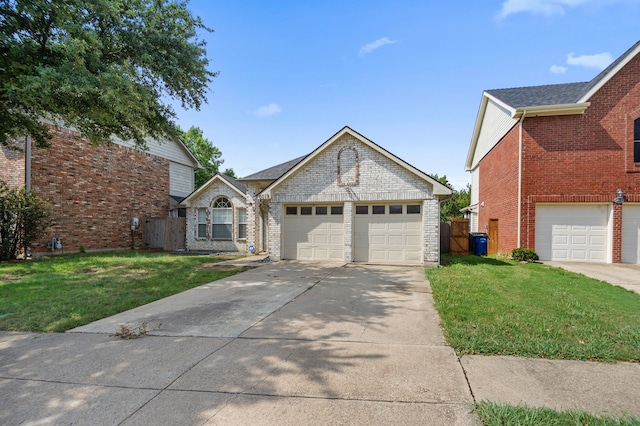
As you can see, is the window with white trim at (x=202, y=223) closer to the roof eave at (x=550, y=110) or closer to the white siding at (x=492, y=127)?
the roof eave at (x=550, y=110)

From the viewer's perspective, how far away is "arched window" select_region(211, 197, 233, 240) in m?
17.8

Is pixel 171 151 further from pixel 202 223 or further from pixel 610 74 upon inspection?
pixel 610 74

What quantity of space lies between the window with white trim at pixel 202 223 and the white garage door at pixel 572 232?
16872 millimetres

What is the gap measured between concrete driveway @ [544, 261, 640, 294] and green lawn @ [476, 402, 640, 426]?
7.61 m

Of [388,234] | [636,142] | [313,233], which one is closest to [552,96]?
[636,142]

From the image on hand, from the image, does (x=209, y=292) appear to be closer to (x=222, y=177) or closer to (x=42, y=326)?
Answer: (x=42, y=326)

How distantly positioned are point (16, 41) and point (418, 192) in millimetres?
13192

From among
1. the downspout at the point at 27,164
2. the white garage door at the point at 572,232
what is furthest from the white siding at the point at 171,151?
the white garage door at the point at 572,232

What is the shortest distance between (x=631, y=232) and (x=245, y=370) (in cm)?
1643

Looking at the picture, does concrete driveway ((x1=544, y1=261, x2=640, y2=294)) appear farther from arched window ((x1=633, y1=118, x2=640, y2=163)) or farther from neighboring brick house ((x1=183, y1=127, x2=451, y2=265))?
neighboring brick house ((x1=183, y1=127, x2=451, y2=265))

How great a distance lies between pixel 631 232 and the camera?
12.8m

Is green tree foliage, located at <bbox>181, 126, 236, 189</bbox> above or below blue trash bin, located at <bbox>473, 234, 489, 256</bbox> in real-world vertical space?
above

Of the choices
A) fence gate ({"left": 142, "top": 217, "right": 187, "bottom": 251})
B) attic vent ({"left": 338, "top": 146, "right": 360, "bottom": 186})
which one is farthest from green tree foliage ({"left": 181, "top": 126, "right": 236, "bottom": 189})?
attic vent ({"left": 338, "top": 146, "right": 360, "bottom": 186})

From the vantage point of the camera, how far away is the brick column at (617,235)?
12.6 m
